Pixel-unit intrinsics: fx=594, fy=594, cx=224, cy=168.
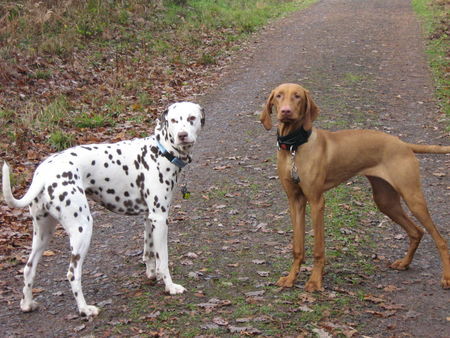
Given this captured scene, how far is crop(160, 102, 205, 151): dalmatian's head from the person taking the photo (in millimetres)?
5543

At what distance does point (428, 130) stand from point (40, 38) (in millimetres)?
9358

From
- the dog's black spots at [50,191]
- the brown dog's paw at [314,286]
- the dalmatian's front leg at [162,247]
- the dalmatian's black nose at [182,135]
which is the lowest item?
the brown dog's paw at [314,286]

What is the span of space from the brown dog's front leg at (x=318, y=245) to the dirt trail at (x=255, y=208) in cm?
24

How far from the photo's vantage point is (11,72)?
12609 mm

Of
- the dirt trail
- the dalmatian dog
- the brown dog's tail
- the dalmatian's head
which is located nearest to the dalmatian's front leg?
the dalmatian dog

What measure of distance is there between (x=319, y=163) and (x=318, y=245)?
0.81 meters

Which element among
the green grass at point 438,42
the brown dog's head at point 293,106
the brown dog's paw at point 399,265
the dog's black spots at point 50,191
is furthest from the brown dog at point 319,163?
the green grass at point 438,42

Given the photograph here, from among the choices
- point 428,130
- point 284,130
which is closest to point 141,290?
point 284,130

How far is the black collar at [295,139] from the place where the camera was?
18.9 ft

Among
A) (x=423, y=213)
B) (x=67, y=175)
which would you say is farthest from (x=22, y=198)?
(x=423, y=213)

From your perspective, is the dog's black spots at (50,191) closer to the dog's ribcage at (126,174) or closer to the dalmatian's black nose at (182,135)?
the dog's ribcage at (126,174)

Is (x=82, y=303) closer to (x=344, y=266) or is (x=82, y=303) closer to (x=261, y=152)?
(x=344, y=266)

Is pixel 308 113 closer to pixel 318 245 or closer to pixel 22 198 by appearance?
pixel 318 245

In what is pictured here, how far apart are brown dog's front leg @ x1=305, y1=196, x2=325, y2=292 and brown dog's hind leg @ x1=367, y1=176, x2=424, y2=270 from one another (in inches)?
36.0
